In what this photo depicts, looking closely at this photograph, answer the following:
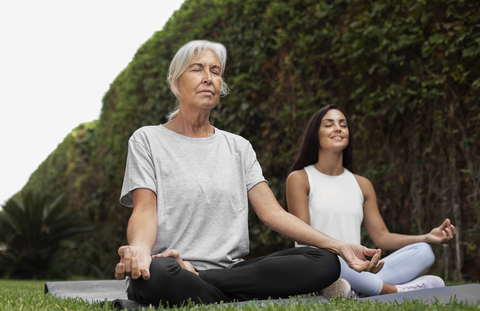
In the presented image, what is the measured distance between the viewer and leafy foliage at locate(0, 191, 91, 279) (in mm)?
6918

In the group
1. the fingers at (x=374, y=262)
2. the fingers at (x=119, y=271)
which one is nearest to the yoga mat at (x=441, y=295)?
the fingers at (x=374, y=262)

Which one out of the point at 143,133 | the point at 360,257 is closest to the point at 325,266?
the point at 360,257

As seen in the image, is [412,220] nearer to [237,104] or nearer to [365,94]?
[365,94]

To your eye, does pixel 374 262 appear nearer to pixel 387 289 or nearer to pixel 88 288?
pixel 387 289

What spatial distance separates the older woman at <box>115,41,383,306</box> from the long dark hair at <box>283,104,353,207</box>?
0.84 m

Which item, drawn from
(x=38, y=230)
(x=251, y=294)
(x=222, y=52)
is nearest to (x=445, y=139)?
(x=222, y=52)

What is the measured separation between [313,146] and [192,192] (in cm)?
135

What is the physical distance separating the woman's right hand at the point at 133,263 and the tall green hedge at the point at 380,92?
248cm

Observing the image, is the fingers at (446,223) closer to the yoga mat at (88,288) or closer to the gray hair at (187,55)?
the gray hair at (187,55)

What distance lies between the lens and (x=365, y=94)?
12.0 feet

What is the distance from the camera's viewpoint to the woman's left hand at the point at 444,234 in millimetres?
2469

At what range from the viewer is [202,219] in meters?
A: 2.16

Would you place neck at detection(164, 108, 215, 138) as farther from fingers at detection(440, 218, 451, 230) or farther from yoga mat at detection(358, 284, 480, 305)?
fingers at detection(440, 218, 451, 230)

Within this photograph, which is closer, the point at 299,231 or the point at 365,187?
the point at 299,231
